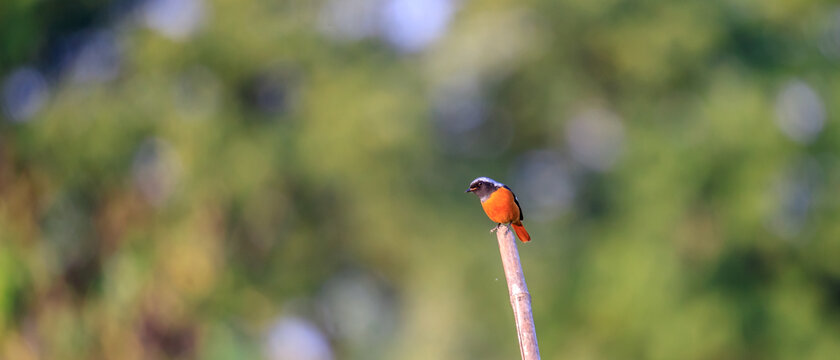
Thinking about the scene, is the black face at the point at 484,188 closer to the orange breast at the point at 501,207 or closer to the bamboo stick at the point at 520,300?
the orange breast at the point at 501,207

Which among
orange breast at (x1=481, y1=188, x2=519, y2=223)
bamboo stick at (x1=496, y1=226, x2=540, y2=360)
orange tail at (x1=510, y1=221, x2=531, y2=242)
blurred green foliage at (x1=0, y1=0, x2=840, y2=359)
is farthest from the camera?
blurred green foliage at (x1=0, y1=0, x2=840, y2=359)

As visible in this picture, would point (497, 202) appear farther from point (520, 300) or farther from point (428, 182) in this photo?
point (428, 182)

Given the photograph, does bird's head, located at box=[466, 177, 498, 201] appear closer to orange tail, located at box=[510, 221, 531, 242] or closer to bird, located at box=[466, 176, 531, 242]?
bird, located at box=[466, 176, 531, 242]

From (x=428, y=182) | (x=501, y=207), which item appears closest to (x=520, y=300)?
(x=501, y=207)

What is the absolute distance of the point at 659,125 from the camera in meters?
13.2

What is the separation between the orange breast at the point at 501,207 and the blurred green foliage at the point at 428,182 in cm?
902

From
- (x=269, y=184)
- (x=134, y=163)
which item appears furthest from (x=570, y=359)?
(x=134, y=163)

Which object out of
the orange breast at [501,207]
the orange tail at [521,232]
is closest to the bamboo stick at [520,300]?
the orange breast at [501,207]

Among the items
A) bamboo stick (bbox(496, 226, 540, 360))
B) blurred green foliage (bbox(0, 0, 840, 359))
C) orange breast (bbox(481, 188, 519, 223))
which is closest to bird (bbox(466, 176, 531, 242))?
orange breast (bbox(481, 188, 519, 223))

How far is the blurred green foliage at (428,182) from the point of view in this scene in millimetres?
12391

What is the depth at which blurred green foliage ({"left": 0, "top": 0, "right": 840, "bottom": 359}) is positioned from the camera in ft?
40.7

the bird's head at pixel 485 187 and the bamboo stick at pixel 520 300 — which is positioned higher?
the bird's head at pixel 485 187

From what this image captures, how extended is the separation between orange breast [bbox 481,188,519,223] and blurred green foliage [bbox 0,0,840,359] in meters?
9.02

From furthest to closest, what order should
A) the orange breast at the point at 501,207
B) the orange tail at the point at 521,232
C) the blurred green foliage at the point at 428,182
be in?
the blurred green foliage at the point at 428,182
the orange tail at the point at 521,232
the orange breast at the point at 501,207
